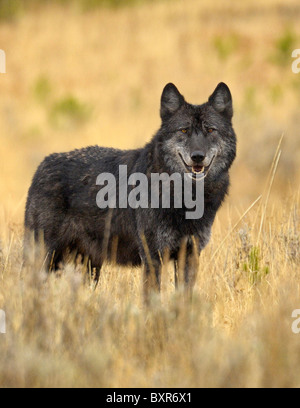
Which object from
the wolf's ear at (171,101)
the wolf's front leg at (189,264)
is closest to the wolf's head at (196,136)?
the wolf's ear at (171,101)

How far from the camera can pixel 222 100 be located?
537 cm

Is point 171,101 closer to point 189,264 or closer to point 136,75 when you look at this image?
point 189,264

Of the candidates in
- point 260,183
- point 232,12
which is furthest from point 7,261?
point 232,12

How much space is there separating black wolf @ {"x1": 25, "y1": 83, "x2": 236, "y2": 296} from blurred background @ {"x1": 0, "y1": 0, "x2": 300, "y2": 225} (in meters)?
3.30

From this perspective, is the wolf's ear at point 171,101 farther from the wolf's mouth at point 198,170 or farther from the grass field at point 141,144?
the grass field at point 141,144

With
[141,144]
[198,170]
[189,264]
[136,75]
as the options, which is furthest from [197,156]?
[136,75]

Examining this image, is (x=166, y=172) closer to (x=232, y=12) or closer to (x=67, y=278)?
(x=67, y=278)

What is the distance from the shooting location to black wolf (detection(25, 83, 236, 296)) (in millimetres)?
5066

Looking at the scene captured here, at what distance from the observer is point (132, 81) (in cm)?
2584

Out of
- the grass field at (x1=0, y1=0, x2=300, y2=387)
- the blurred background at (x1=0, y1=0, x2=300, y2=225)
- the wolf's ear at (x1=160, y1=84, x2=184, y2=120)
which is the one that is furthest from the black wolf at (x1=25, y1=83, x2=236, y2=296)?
the blurred background at (x1=0, y1=0, x2=300, y2=225)

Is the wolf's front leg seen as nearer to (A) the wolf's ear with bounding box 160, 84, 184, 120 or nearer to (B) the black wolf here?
(B) the black wolf

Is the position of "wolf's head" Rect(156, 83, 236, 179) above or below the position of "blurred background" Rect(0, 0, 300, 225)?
below

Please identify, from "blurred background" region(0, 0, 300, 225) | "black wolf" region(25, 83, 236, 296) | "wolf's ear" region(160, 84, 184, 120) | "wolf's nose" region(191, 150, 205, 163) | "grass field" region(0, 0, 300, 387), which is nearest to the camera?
"grass field" region(0, 0, 300, 387)
